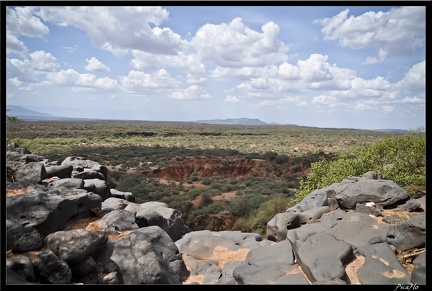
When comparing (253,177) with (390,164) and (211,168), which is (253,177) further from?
(390,164)

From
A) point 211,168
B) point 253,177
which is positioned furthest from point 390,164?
point 211,168

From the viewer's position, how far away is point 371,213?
10258 mm

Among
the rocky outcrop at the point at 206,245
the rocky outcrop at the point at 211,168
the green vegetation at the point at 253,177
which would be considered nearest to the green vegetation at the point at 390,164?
the green vegetation at the point at 253,177

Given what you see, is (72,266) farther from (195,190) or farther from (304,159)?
(304,159)

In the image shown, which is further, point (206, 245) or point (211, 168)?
point (211, 168)

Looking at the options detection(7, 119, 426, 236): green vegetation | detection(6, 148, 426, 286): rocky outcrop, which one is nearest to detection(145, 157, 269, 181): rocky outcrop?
detection(7, 119, 426, 236): green vegetation

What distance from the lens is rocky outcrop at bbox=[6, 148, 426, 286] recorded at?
6.98m

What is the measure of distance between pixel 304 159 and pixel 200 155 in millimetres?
13652

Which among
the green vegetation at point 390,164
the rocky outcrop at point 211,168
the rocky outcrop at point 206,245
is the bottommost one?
the rocky outcrop at point 211,168

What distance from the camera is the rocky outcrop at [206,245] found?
A: 698 centimetres

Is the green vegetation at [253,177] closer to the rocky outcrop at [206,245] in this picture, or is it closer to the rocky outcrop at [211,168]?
the rocky outcrop at [211,168]

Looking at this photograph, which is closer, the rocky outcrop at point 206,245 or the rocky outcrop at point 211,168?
the rocky outcrop at point 206,245

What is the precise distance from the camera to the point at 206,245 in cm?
1141

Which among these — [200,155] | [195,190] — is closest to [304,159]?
[200,155]
